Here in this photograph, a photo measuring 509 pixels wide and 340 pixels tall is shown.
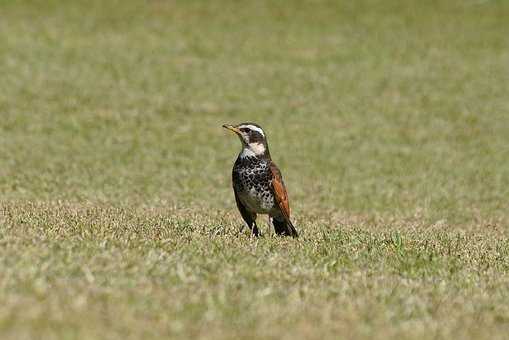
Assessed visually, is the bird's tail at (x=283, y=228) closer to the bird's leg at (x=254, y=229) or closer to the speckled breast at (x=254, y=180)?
the bird's leg at (x=254, y=229)

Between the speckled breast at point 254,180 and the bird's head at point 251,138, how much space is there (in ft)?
0.33

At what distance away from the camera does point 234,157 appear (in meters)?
29.3

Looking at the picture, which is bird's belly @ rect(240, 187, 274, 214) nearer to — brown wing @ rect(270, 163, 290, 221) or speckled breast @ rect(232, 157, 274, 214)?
speckled breast @ rect(232, 157, 274, 214)

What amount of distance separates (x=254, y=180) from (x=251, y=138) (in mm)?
598

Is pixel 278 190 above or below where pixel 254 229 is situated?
above

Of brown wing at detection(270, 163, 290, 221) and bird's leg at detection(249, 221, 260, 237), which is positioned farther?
bird's leg at detection(249, 221, 260, 237)

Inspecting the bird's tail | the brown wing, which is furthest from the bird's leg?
the brown wing

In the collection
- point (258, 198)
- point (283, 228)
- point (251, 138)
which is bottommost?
point (283, 228)

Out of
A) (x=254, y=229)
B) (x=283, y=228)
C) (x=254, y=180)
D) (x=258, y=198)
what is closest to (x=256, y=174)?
(x=254, y=180)

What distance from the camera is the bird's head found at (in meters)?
12.6

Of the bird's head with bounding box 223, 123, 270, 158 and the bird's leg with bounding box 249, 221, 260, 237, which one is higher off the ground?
the bird's head with bounding box 223, 123, 270, 158

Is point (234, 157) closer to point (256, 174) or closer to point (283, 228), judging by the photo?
point (283, 228)

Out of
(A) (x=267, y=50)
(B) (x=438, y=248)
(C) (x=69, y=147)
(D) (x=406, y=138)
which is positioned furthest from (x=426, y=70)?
(B) (x=438, y=248)

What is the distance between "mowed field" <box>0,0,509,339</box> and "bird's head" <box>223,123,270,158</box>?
1245 mm
